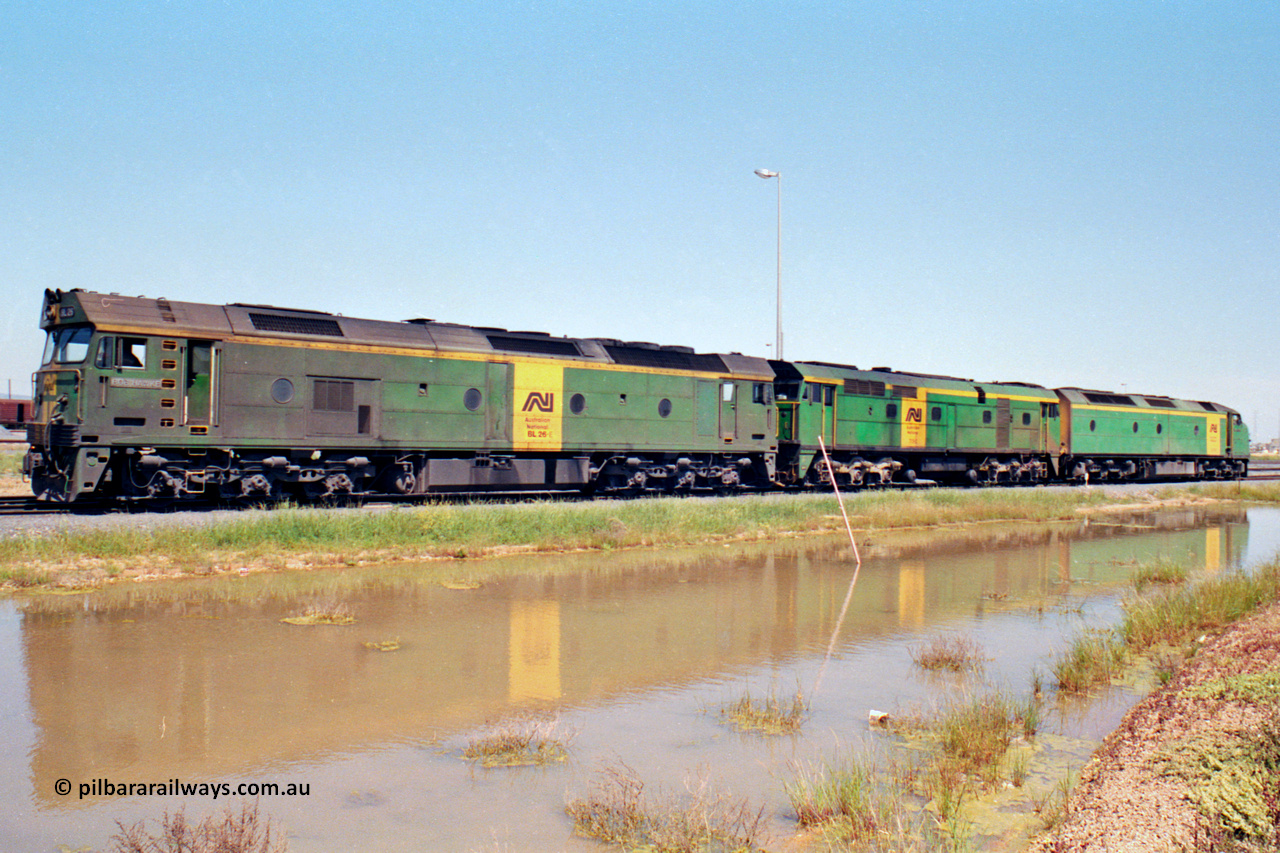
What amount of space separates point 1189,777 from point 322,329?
62.1 feet

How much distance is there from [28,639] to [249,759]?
500 cm

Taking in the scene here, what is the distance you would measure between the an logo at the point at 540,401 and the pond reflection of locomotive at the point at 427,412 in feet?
0.13

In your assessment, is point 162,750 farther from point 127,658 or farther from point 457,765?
point 127,658

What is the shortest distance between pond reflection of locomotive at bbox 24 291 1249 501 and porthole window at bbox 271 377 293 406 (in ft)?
0.07

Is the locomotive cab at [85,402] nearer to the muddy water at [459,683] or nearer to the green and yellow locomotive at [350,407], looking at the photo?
the green and yellow locomotive at [350,407]

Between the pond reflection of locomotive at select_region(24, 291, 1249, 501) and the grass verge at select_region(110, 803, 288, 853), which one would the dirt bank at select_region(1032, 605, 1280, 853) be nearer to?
the grass verge at select_region(110, 803, 288, 853)

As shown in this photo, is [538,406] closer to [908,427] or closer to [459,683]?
Answer: [459,683]

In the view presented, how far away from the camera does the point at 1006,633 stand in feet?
40.6

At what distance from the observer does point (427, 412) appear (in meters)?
22.5

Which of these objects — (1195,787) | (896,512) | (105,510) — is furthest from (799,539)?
(1195,787)

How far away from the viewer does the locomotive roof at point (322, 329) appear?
1842cm

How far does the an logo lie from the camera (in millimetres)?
24234

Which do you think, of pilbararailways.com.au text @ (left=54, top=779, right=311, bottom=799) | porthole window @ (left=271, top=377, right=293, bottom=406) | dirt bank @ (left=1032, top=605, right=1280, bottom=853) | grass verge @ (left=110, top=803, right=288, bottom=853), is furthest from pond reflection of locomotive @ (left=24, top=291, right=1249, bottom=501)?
dirt bank @ (left=1032, top=605, right=1280, bottom=853)

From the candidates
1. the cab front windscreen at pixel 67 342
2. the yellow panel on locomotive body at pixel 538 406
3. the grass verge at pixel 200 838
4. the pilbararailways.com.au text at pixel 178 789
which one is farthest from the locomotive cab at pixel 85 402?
the grass verge at pixel 200 838
